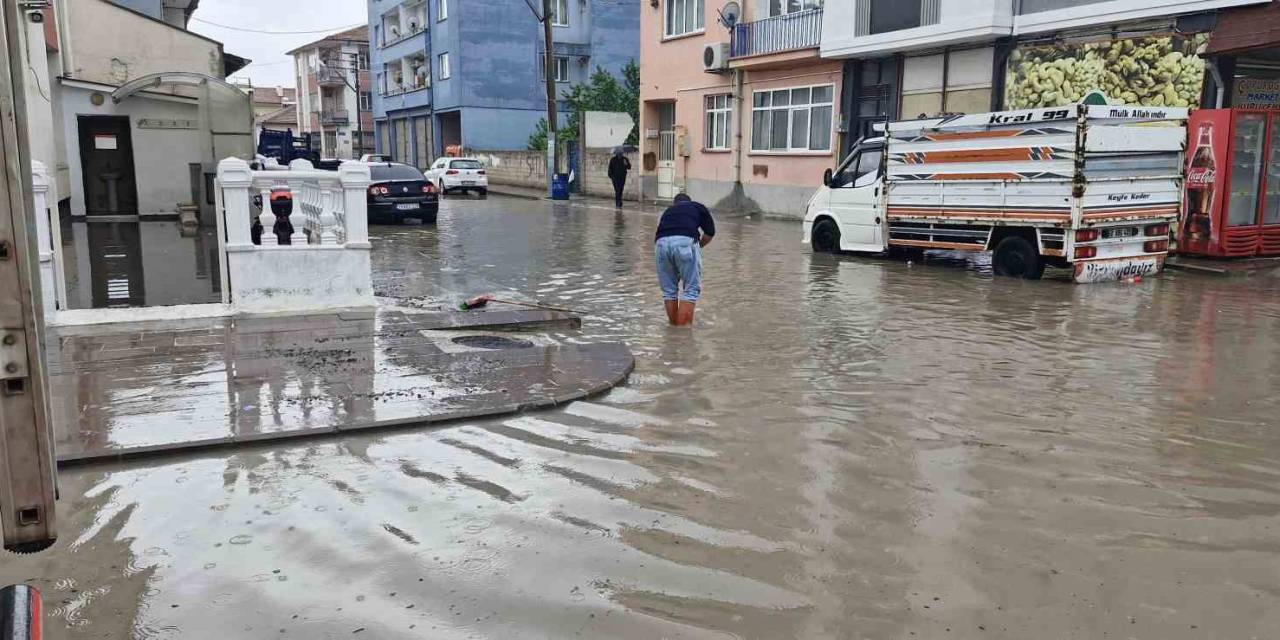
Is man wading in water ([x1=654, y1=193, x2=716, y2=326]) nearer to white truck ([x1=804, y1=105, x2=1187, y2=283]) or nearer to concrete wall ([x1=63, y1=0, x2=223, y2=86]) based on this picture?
white truck ([x1=804, y1=105, x2=1187, y2=283])

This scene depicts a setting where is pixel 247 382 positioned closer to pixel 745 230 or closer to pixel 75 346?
pixel 75 346

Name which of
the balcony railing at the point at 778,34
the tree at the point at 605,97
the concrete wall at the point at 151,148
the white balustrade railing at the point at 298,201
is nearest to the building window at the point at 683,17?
the balcony railing at the point at 778,34

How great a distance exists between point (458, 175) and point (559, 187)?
392cm

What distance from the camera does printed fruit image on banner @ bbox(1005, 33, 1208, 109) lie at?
53.0ft

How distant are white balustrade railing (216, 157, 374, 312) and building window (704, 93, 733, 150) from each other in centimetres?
2052

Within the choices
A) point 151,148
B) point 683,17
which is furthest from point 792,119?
point 151,148

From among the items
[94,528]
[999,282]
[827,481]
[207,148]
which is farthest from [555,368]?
[207,148]

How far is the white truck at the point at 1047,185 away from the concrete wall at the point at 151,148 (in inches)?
540

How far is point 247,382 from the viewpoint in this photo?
6.49 m

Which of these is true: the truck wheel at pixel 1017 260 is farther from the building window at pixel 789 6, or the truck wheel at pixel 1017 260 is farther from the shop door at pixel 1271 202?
the building window at pixel 789 6

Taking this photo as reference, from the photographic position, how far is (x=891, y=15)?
71.8 feet

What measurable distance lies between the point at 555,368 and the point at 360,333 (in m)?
1.94

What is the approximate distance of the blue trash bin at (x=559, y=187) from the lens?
1297 inches

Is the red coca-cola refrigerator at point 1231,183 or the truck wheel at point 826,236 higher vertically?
the red coca-cola refrigerator at point 1231,183
